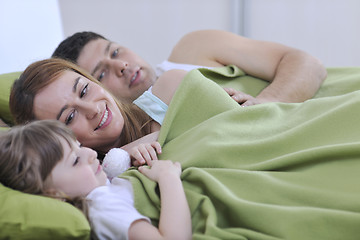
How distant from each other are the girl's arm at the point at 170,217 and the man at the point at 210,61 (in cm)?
79

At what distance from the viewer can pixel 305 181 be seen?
930 mm

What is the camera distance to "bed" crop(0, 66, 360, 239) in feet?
2.71

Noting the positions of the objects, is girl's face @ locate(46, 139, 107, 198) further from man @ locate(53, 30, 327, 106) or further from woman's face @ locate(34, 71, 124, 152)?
man @ locate(53, 30, 327, 106)

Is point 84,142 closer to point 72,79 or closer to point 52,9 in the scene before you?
point 72,79

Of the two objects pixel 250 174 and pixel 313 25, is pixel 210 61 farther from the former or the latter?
pixel 313 25

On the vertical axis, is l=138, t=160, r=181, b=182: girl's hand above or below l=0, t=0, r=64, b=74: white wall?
below

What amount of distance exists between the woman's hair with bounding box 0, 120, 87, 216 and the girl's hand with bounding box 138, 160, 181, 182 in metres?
0.17

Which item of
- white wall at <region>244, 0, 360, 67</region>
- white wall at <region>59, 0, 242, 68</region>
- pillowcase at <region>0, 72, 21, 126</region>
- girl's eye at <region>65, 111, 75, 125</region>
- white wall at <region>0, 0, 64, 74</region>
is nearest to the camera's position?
girl's eye at <region>65, 111, 75, 125</region>

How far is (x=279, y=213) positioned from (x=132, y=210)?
31 cm

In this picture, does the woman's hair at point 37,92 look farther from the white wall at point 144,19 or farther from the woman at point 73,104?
the white wall at point 144,19

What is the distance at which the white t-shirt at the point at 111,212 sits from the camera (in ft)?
2.86

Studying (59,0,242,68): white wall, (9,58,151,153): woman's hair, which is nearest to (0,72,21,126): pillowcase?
(9,58,151,153): woman's hair

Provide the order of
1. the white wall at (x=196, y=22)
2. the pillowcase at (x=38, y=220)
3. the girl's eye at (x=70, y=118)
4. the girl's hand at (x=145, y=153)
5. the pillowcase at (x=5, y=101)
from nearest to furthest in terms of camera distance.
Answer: the pillowcase at (x=38, y=220) < the girl's hand at (x=145, y=153) < the girl's eye at (x=70, y=118) < the pillowcase at (x=5, y=101) < the white wall at (x=196, y=22)

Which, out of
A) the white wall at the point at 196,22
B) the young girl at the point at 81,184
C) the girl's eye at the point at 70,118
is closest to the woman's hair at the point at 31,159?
the young girl at the point at 81,184
